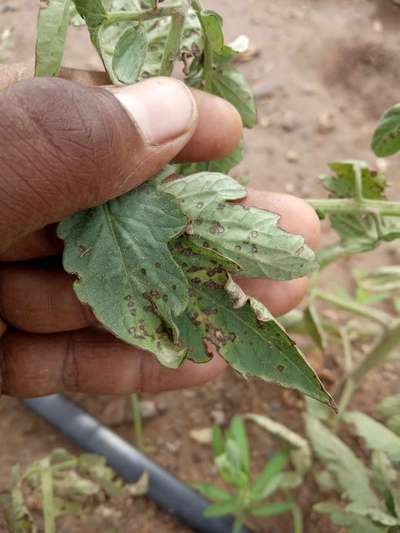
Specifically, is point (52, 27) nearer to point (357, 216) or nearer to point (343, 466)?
point (357, 216)

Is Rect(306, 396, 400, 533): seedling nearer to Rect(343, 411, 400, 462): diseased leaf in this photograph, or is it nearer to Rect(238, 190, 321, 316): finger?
Rect(343, 411, 400, 462): diseased leaf

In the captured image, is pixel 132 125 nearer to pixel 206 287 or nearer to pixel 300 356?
pixel 206 287

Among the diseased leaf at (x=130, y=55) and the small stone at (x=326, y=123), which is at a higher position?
the diseased leaf at (x=130, y=55)

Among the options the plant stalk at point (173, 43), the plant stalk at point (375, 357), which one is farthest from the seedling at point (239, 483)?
the plant stalk at point (173, 43)

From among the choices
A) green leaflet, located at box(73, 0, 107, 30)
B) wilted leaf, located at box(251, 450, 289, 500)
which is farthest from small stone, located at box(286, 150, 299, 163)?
green leaflet, located at box(73, 0, 107, 30)

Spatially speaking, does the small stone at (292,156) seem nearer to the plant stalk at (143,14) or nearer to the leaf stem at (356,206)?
the leaf stem at (356,206)

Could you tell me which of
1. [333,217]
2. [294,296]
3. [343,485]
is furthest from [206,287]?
[343,485]

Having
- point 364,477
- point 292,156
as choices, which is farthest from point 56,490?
point 292,156
